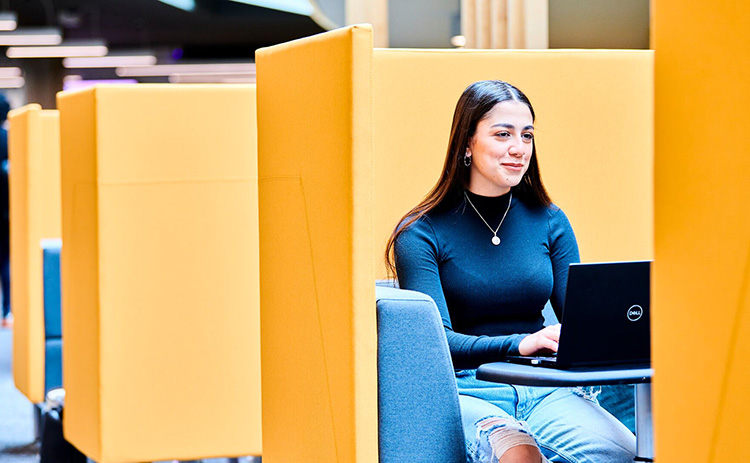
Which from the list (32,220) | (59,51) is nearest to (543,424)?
(32,220)

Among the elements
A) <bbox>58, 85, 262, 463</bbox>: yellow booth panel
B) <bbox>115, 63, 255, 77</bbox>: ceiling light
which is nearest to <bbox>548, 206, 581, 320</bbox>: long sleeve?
<bbox>58, 85, 262, 463</bbox>: yellow booth panel

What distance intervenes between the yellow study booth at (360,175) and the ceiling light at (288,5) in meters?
12.1

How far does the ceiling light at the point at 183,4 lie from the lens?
13883 millimetres

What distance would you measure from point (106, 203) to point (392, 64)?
995 mm

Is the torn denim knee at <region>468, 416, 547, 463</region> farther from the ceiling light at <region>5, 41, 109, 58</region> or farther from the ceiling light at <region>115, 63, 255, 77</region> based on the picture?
the ceiling light at <region>115, 63, 255, 77</region>

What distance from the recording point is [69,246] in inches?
134

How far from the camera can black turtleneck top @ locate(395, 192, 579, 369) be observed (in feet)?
7.59

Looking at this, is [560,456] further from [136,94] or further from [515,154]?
[136,94]

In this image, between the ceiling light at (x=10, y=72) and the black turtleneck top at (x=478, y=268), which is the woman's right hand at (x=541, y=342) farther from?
the ceiling light at (x=10, y=72)

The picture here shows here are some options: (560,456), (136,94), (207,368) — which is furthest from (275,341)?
(136,94)

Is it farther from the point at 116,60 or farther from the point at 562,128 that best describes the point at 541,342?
the point at 116,60

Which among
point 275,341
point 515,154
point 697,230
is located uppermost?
point 515,154

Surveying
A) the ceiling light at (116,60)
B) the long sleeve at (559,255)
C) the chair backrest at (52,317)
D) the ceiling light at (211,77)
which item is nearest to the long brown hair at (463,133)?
the long sleeve at (559,255)

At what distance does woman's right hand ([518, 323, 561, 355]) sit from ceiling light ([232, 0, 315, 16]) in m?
13.2
